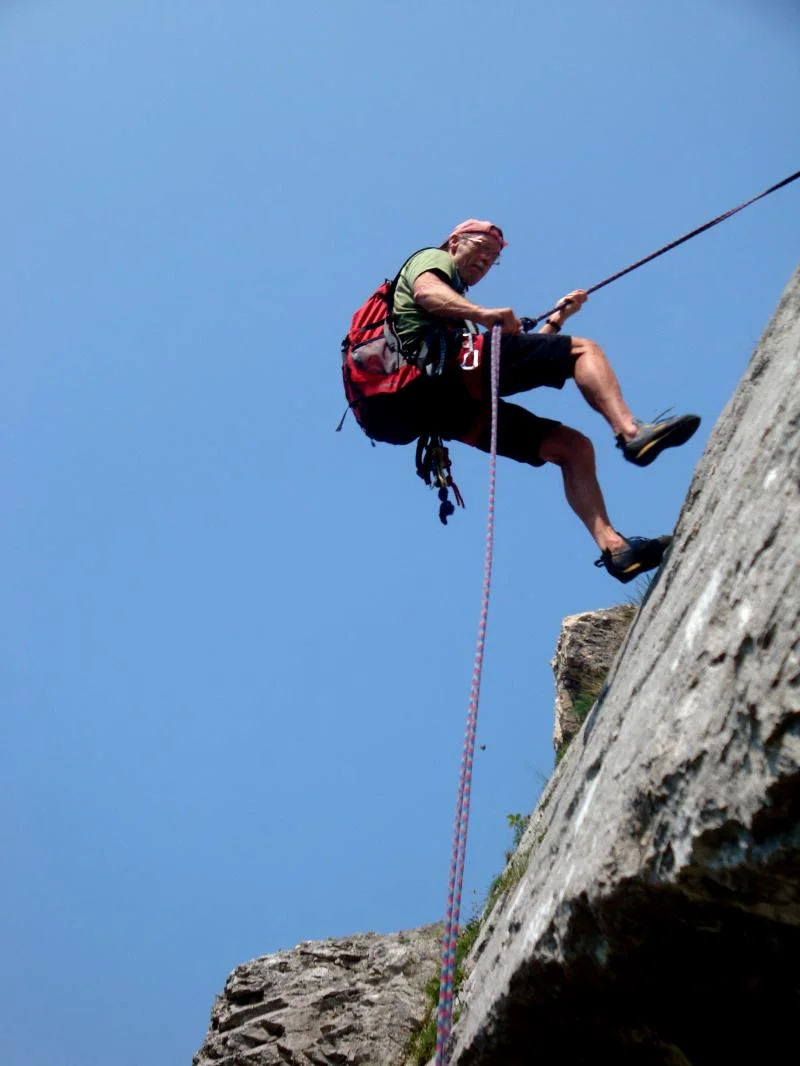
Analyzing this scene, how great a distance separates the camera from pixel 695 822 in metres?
2.91

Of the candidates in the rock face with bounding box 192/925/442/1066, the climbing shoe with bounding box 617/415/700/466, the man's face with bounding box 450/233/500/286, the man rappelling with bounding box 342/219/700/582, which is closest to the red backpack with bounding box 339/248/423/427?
the man rappelling with bounding box 342/219/700/582

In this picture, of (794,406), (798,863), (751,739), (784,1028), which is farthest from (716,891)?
(794,406)

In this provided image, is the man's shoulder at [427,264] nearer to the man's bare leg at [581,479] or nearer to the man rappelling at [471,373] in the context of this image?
the man rappelling at [471,373]

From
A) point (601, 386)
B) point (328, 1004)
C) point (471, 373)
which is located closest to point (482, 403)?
point (471, 373)

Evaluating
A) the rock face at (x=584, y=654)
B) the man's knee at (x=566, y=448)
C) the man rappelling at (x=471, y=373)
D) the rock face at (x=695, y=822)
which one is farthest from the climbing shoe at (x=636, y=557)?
the rock face at (x=584, y=654)

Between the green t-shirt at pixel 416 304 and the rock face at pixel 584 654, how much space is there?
3.48 m

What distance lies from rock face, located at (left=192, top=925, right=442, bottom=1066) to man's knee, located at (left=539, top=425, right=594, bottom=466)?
3808 mm

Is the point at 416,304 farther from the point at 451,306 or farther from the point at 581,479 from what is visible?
the point at 581,479

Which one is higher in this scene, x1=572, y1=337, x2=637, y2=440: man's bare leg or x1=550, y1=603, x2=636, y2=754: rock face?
x1=550, y1=603, x2=636, y2=754: rock face

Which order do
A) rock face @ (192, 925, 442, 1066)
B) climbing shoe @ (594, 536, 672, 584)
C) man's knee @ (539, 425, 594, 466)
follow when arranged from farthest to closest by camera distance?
1. rock face @ (192, 925, 442, 1066)
2. man's knee @ (539, 425, 594, 466)
3. climbing shoe @ (594, 536, 672, 584)

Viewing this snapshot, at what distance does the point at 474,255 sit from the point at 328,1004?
16.7 ft

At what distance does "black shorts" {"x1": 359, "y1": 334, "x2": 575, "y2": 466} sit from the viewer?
18.6 ft

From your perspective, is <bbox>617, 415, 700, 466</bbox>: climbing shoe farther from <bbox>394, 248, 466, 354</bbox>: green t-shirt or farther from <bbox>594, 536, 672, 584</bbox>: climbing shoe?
<bbox>394, 248, 466, 354</bbox>: green t-shirt

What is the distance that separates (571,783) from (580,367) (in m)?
2.12
